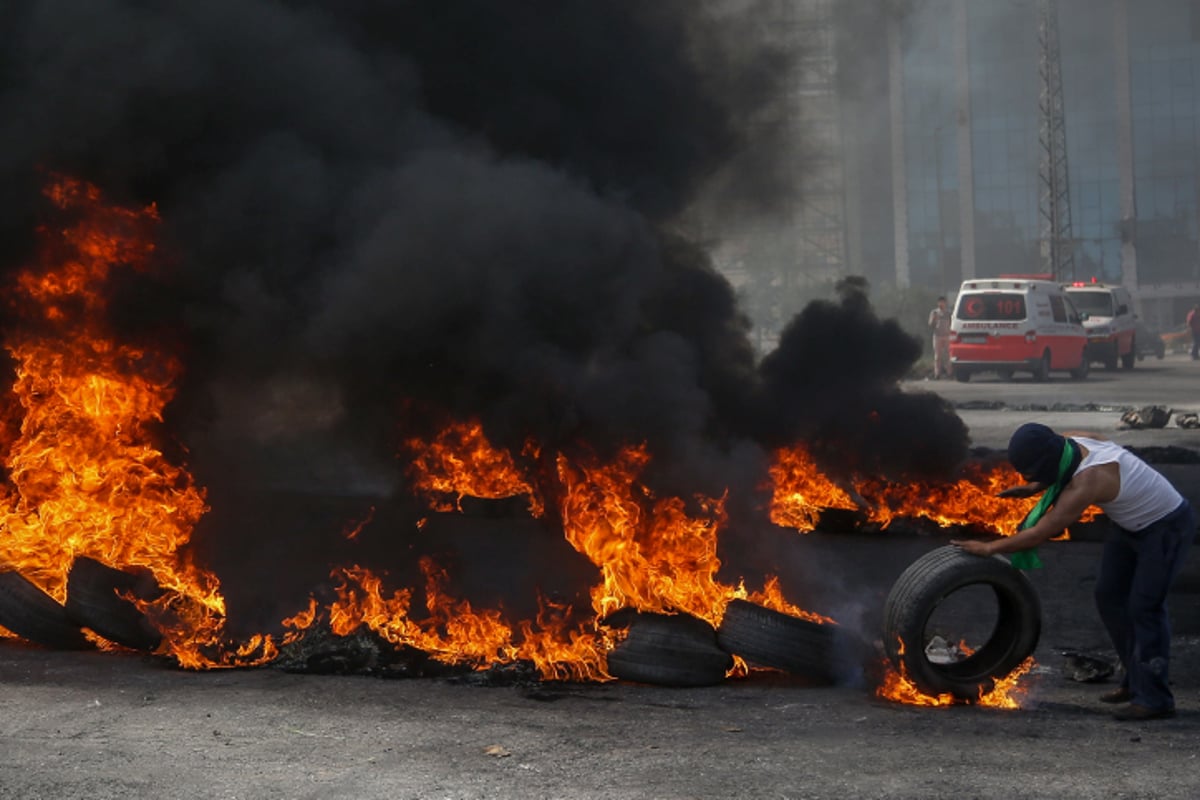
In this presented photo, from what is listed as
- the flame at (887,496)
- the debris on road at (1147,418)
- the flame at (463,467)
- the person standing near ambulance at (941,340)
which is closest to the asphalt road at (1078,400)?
the debris on road at (1147,418)

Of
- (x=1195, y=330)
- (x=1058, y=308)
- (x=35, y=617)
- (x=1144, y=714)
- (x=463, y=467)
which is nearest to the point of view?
(x=1144, y=714)

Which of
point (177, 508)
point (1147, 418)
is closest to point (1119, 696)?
point (177, 508)

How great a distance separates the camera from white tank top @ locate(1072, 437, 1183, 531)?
562 centimetres

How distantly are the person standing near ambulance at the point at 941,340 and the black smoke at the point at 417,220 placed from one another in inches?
740

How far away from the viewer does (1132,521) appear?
18.5ft

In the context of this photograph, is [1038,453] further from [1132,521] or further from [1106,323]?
[1106,323]

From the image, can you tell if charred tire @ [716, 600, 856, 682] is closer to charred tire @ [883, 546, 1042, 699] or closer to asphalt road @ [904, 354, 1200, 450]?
charred tire @ [883, 546, 1042, 699]

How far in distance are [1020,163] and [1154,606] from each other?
55.5m

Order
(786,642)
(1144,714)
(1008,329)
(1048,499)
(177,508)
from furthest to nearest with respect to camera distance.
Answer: (1008,329) → (177,508) → (786,642) → (1048,499) → (1144,714)

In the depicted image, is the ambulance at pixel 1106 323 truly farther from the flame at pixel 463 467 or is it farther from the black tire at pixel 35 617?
the black tire at pixel 35 617

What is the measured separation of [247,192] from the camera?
8156mm

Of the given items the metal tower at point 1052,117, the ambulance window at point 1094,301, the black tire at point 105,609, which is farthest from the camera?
the metal tower at point 1052,117

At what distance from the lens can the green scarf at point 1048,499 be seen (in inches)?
224

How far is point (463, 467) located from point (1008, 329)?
67.5ft
